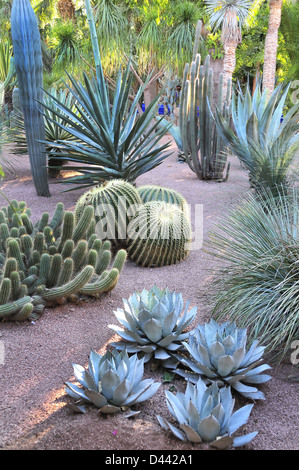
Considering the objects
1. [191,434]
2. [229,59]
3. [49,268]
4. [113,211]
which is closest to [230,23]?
[229,59]

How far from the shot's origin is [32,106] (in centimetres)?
608

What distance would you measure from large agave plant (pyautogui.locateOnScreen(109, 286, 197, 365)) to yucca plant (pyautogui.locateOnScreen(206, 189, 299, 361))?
12.4 inches

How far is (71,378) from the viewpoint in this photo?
104 inches

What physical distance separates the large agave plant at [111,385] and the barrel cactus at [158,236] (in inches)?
77.1

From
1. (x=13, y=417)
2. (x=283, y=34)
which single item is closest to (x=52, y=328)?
(x=13, y=417)

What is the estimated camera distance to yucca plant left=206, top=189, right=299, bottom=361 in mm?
2746

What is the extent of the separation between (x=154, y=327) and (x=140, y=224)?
1.83 meters

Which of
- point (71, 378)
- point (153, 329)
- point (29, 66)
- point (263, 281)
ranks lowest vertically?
point (71, 378)

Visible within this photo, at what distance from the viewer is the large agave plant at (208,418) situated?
78.2 inches

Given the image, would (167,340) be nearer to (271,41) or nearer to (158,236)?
(158,236)

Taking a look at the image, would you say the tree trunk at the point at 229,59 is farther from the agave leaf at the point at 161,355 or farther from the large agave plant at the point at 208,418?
the large agave plant at the point at 208,418

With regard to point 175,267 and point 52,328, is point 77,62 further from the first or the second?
point 52,328

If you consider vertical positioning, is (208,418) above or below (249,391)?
above
